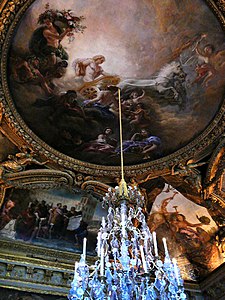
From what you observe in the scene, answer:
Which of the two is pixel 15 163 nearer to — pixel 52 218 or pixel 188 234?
pixel 52 218

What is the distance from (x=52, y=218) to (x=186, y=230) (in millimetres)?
4441

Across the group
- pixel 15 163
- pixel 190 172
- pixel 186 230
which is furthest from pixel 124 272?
pixel 186 230

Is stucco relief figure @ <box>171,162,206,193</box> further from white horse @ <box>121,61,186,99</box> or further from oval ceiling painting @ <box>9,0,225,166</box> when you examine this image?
white horse @ <box>121,61,186,99</box>

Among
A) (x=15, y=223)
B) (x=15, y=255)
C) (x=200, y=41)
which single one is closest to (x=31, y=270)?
(x=15, y=255)

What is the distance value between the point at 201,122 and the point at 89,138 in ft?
10.1

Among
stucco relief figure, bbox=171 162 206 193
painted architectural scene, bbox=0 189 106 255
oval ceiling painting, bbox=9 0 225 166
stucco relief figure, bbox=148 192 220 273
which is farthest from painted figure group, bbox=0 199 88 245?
stucco relief figure, bbox=171 162 206 193

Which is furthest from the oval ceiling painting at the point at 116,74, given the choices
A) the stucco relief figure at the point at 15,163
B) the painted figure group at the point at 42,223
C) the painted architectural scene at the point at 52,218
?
the painted figure group at the point at 42,223

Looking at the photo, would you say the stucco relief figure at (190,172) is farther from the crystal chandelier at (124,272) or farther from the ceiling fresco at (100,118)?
the crystal chandelier at (124,272)

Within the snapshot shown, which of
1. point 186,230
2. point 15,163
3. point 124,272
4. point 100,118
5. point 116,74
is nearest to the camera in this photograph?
point 124,272

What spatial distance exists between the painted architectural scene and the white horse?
3.74 m

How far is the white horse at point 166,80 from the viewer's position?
9.32 metres

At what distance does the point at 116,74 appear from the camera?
9477 mm

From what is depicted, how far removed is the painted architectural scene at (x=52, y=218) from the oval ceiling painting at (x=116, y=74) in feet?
5.13

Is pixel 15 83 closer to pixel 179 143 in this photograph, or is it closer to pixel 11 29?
pixel 11 29
